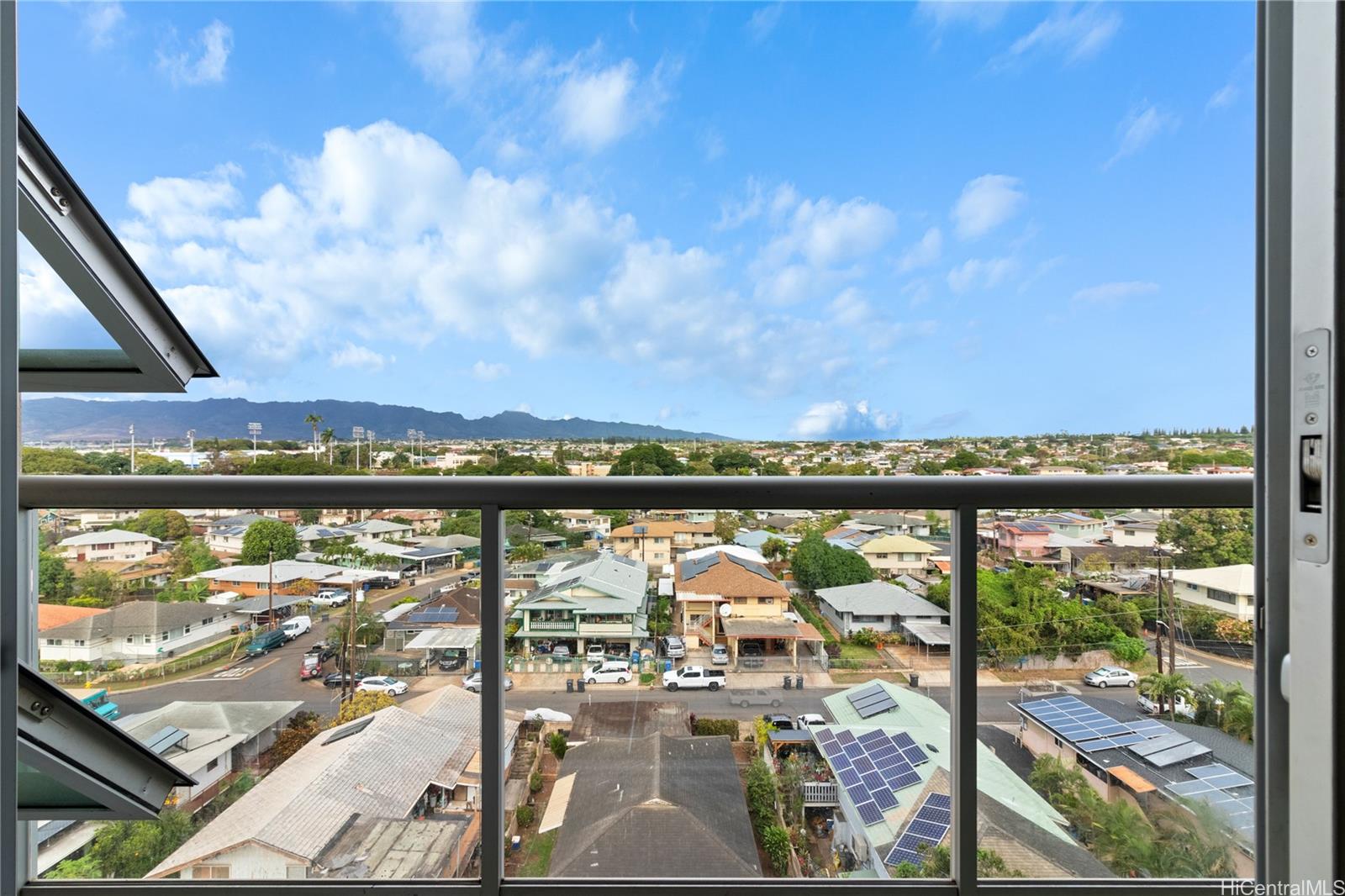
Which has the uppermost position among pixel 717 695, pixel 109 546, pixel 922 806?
pixel 109 546

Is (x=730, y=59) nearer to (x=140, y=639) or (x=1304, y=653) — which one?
(x=1304, y=653)

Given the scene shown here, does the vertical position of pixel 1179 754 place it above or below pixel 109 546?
below

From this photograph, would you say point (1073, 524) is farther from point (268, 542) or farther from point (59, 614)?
point (59, 614)

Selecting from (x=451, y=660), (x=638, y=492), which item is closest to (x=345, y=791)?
(x=451, y=660)

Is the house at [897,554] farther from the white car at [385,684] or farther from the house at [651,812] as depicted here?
the white car at [385,684]

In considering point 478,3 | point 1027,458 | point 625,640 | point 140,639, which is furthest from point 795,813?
point 478,3

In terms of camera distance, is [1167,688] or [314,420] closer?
[1167,688]

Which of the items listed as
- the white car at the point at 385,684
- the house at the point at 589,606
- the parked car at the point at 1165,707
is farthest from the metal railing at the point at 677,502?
the parked car at the point at 1165,707

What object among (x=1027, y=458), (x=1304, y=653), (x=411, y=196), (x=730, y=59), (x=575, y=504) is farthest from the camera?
(x=730, y=59)
